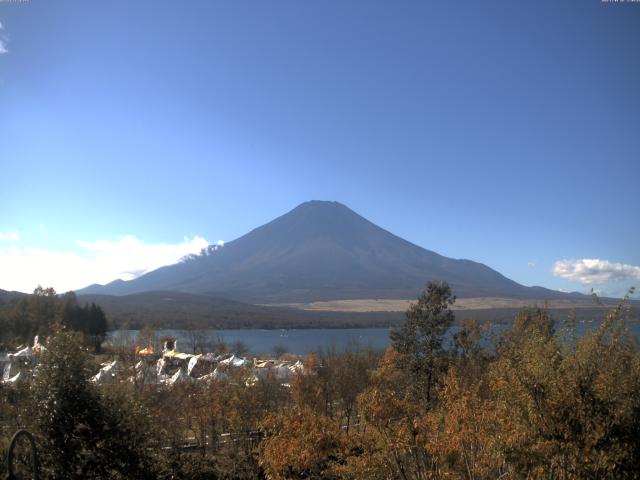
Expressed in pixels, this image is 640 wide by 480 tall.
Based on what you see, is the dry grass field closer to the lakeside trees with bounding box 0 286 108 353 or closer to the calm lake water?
the calm lake water

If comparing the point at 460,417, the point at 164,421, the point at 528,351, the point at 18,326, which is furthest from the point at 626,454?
the point at 18,326

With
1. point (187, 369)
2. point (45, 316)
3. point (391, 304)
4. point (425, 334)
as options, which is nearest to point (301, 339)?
point (45, 316)

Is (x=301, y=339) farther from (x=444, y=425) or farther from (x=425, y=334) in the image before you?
(x=444, y=425)

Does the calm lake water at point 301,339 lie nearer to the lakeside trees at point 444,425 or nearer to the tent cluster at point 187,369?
the lakeside trees at point 444,425

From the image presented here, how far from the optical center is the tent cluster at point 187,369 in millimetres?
19542

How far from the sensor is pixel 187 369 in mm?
35750

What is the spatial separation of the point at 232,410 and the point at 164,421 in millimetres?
2511

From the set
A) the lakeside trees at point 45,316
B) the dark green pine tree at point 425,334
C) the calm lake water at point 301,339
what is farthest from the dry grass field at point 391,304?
the dark green pine tree at point 425,334

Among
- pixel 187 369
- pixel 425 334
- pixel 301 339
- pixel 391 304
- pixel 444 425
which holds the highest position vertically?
pixel 425 334

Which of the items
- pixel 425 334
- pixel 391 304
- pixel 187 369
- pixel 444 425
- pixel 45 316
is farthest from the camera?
pixel 391 304

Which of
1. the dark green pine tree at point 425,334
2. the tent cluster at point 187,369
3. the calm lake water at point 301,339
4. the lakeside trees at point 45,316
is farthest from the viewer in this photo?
the lakeside trees at point 45,316

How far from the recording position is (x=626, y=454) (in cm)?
594

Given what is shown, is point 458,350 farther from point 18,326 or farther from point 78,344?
point 18,326

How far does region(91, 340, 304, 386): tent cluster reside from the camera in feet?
64.1
